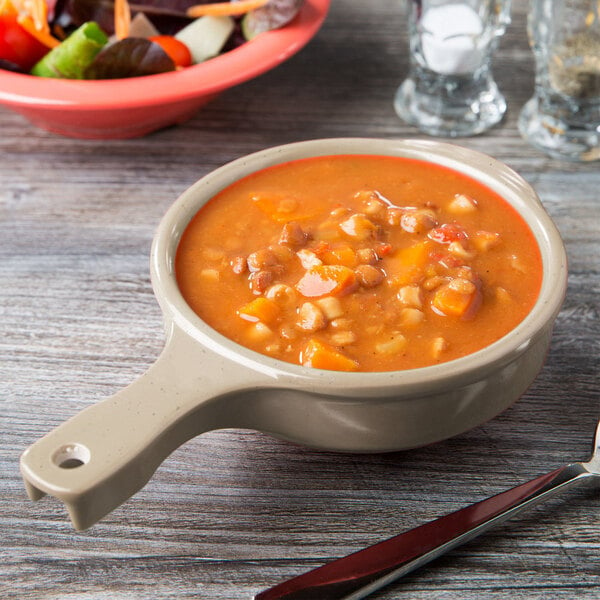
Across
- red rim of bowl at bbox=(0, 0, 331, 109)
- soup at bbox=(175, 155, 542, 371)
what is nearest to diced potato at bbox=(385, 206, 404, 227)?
soup at bbox=(175, 155, 542, 371)

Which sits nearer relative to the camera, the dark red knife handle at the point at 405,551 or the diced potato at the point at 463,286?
the dark red knife handle at the point at 405,551

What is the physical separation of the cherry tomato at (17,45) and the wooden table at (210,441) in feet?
0.54

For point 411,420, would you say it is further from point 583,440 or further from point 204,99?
point 204,99

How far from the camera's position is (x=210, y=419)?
1.12 metres

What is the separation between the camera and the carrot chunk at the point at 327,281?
4.13 feet

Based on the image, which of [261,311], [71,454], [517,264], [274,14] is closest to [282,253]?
[261,311]

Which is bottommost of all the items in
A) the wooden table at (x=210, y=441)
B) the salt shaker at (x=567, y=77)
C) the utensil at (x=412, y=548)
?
the wooden table at (x=210, y=441)

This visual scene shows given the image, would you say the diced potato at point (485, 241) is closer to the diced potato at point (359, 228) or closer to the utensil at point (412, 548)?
the diced potato at point (359, 228)

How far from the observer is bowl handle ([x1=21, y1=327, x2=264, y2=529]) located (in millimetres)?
985

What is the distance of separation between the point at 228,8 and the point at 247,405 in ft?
4.01

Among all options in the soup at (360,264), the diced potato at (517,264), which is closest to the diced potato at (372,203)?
the soup at (360,264)

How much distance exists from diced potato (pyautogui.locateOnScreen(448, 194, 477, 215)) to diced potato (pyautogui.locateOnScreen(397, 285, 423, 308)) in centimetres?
22

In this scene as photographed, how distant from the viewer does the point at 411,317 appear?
4.00ft

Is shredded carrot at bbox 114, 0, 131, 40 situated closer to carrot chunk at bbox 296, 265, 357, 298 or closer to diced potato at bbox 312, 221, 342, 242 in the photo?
diced potato at bbox 312, 221, 342, 242
